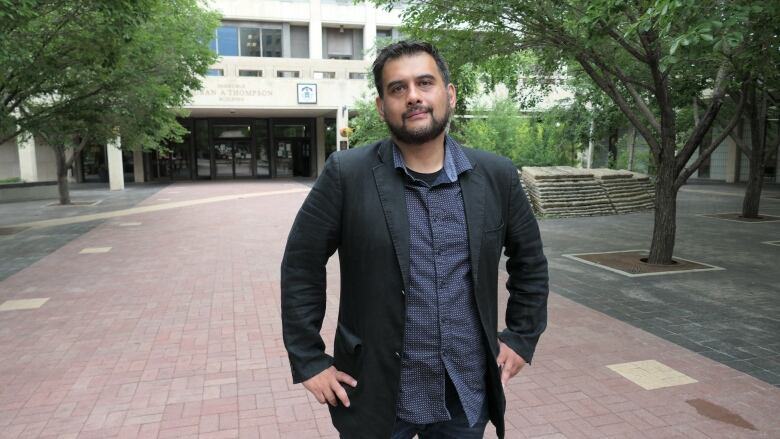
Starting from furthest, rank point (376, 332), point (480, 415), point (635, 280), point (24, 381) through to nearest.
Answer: point (635, 280)
point (24, 381)
point (480, 415)
point (376, 332)

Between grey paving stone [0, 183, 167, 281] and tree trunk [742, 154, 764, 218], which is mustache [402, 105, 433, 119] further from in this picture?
tree trunk [742, 154, 764, 218]

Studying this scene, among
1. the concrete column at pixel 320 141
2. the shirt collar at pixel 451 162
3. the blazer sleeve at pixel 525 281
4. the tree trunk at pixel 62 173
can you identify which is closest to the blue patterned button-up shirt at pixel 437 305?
the shirt collar at pixel 451 162

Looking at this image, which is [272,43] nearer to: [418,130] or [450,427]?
[418,130]

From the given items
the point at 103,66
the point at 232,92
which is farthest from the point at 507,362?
the point at 232,92

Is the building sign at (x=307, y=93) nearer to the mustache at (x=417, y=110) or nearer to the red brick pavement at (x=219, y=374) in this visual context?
the red brick pavement at (x=219, y=374)

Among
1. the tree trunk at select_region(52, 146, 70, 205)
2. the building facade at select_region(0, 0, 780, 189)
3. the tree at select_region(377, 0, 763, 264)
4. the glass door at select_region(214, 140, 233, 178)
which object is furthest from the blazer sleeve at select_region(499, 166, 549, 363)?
the glass door at select_region(214, 140, 233, 178)

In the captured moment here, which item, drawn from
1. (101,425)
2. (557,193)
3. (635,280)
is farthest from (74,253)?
(557,193)

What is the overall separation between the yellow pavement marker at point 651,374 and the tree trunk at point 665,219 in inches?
165

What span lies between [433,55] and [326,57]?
114 ft

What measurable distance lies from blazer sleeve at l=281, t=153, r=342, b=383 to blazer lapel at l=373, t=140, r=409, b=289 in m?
0.14

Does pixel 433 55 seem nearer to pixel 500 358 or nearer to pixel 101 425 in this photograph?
pixel 500 358

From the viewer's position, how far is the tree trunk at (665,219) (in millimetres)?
8508

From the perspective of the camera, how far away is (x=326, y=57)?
35250 mm

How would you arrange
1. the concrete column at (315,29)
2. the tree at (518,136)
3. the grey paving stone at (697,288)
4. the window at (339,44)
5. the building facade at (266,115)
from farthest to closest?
the window at (339,44) < the concrete column at (315,29) < the building facade at (266,115) < the tree at (518,136) < the grey paving stone at (697,288)
